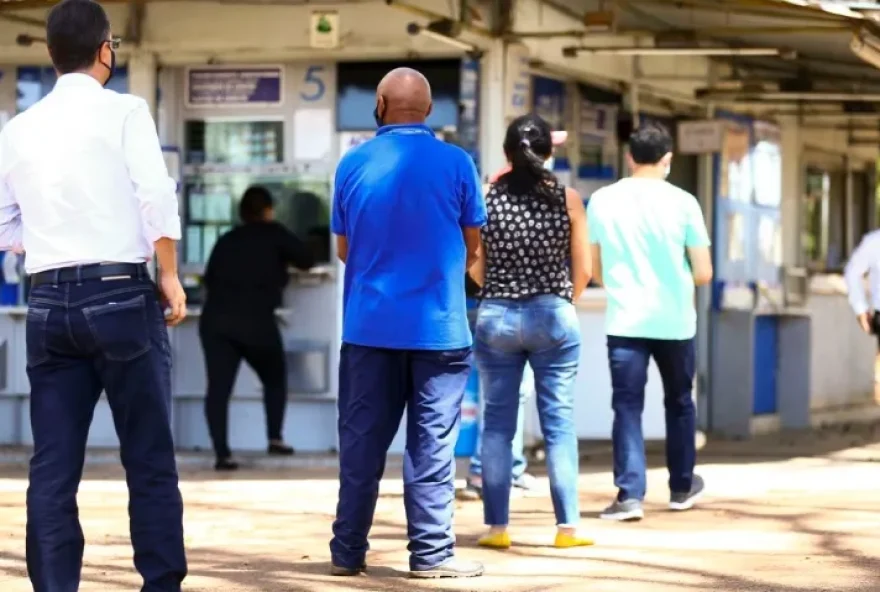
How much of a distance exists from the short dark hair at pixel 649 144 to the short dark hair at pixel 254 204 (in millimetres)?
3778

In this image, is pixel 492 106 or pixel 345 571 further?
pixel 492 106

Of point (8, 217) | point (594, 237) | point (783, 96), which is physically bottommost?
point (594, 237)

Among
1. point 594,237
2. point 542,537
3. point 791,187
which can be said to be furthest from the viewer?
point 791,187

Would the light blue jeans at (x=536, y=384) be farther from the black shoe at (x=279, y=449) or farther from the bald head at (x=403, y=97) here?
the black shoe at (x=279, y=449)

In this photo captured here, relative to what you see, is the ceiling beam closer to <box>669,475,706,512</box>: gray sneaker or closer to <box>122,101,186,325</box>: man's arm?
<box>669,475,706,512</box>: gray sneaker

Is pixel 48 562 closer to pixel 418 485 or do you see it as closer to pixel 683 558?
pixel 418 485

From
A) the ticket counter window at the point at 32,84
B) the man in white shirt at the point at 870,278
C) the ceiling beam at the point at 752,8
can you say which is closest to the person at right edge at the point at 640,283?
the ceiling beam at the point at 752,8

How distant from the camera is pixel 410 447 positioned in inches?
285

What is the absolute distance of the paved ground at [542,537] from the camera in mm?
7211

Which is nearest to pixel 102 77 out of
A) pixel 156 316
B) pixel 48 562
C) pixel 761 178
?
pixel 156 316

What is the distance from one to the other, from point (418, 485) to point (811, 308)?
11581 mm

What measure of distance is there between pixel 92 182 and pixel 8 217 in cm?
39

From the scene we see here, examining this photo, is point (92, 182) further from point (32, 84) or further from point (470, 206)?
point (32, 84)

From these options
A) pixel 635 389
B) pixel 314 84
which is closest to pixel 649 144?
pixel 635 389
